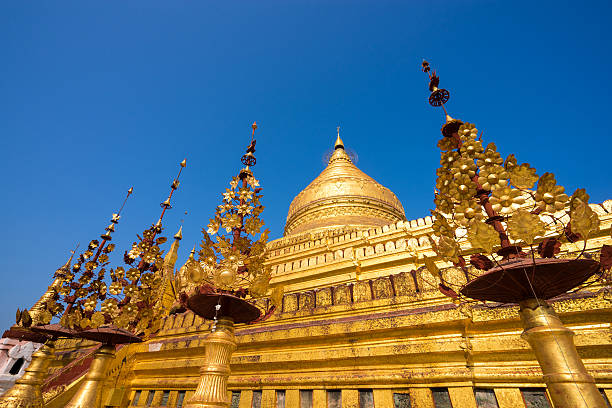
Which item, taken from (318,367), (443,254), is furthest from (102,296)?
(443,254)

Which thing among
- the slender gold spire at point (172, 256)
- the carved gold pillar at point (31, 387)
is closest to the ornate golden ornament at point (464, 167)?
the carved gold pillar at point (31, 387)

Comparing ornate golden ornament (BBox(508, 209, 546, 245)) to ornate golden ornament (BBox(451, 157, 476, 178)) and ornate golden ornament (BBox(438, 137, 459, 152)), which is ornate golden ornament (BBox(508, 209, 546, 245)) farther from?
ornate golden ornament (BBox(438, 137, 459, 152))

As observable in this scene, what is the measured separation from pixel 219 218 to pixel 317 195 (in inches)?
863

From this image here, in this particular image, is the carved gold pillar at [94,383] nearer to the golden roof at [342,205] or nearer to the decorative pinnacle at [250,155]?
the decorative pinnacle at [250,155]

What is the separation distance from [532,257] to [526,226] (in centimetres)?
29

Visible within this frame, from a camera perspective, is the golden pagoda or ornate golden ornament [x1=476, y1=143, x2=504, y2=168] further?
the golden pagoda

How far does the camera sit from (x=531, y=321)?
272cm

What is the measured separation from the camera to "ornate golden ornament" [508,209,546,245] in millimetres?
2586

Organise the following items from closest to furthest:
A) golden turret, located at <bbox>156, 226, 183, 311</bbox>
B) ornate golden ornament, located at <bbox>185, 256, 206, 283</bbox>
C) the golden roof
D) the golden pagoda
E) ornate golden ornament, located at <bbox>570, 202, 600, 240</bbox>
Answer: ornate golden ornament, located at <bbox>570, 202, 600, 240</bbox>, the golden pagoda, ornate golden ornament, located at <bbox>185, 256, 206, 283</bbox>, golden turret, located at <bbox>156, 226, 183, 311</bbox>, the golden roof

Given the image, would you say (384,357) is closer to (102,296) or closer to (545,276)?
(545,276)

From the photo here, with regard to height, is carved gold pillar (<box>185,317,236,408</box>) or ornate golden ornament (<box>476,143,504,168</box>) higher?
ornate golden ornament (<box>476,143,504,168</box>)

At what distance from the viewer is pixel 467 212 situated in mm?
3088

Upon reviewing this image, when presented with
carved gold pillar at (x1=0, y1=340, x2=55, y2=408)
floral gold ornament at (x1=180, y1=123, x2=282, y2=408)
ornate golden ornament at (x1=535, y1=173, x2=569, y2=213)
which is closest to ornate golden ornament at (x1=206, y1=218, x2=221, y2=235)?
floral gold ornament at (x1=180, y1=123, x2=282, y2=408)

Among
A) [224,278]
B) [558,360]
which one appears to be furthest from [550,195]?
[224,278]
